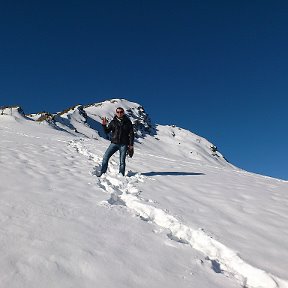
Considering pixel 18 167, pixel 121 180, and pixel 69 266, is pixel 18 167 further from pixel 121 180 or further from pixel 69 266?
pixel 69 266

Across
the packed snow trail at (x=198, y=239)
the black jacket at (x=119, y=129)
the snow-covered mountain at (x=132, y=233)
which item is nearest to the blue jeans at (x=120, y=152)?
the black jacket at (x=119, y=129)

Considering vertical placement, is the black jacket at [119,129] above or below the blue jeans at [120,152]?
above

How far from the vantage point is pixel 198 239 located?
5.83m

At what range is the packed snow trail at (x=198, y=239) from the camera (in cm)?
457

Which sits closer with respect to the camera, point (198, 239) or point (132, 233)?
point (132, 233)

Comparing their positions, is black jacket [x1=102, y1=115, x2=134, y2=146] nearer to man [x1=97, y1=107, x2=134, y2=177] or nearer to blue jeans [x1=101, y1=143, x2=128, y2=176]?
man [x1=97, y1=107, x2=134, y2=177]

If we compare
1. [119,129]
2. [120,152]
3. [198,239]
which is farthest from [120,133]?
[198,239]

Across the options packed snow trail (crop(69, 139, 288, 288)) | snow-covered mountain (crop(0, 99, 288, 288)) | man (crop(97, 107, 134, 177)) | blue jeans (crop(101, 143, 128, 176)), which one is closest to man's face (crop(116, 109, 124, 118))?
man (crop(97, 107, 134, 177))

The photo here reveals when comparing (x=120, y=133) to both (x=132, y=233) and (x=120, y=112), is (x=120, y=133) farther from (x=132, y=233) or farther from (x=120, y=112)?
(x=132, y=233)

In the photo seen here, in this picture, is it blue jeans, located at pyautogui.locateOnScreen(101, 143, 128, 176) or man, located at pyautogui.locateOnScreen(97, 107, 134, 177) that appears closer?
blue jeans, located at pyautogui.locateOnScreen(101, 143, 128, 176)

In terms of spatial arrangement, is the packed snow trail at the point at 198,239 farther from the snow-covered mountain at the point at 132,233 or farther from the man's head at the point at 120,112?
the man's head at the point at 120,112

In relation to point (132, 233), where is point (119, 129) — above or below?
above

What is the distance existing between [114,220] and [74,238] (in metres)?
1.21

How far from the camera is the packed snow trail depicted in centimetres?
457
